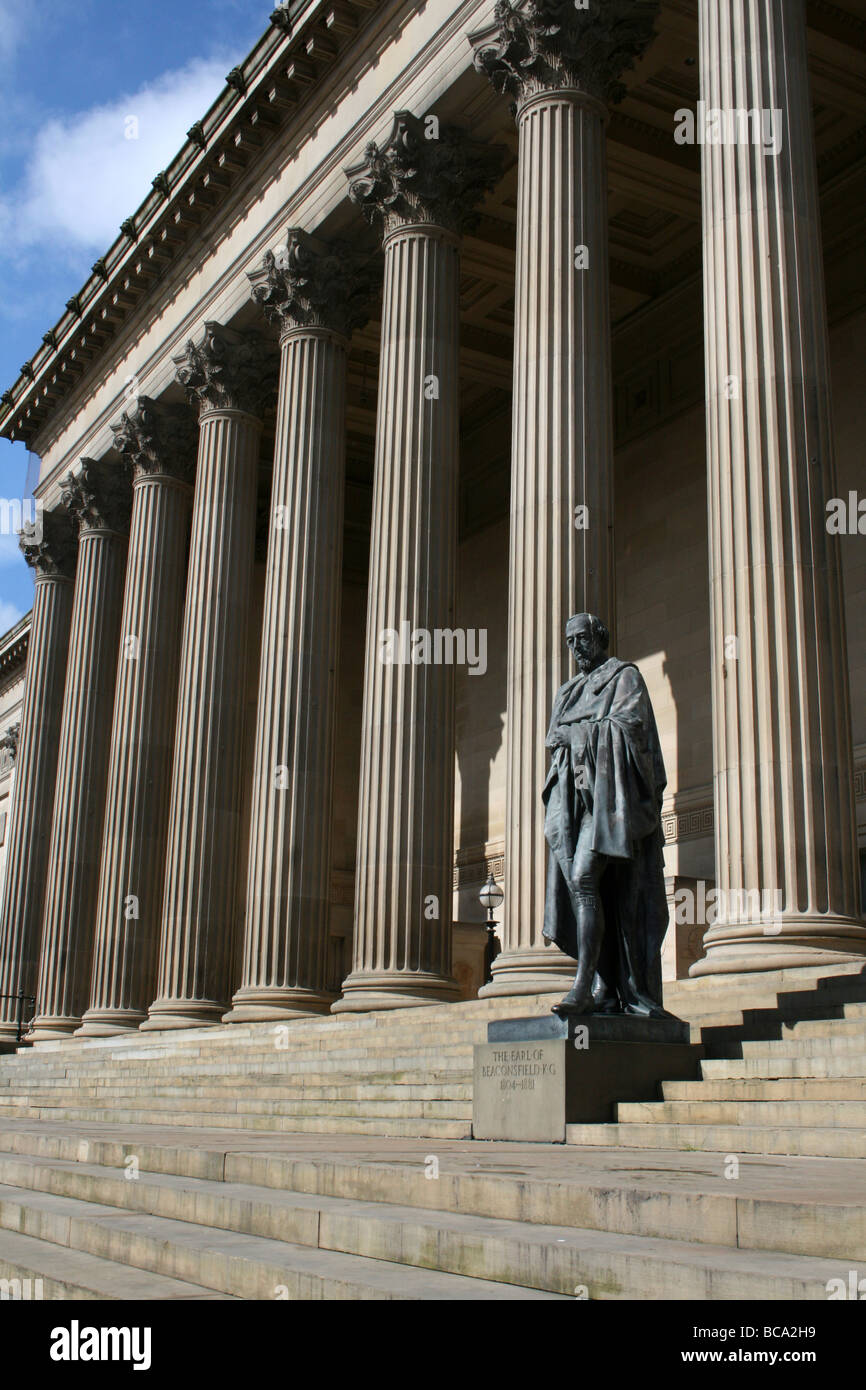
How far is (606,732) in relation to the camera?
10539 millimetres

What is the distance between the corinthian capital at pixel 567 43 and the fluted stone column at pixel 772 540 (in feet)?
10.6

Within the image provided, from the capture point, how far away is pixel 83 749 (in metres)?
33.5

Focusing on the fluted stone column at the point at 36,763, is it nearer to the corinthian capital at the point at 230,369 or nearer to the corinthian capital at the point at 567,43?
the corinthian capital at the point at 230,369

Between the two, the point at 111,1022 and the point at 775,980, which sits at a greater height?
the point at 775,980

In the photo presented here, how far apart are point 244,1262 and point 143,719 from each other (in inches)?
1015

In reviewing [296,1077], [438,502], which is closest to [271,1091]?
[296,1077]

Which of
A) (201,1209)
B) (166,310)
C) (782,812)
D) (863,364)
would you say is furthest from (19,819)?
(201,1209)

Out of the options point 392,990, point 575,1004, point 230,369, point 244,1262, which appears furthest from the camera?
point 230,369

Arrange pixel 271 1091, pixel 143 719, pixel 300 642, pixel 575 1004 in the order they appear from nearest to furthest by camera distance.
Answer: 1. pixel 575 1004
2. pixel 271 1091
3. pixel 300 642
4. pixel 143 719

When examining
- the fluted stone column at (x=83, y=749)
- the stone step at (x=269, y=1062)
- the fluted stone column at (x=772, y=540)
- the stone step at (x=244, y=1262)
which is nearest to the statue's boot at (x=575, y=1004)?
the stone step at (x=244, y=1262)

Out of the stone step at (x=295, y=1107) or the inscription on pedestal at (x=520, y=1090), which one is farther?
the stone step at (x=295, y=1107)

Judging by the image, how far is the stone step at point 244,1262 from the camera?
4.55 meters

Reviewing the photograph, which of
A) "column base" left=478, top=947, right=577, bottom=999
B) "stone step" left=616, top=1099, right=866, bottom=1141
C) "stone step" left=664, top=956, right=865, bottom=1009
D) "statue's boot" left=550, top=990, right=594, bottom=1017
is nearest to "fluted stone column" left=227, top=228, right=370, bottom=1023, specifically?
"column base" left=478, top=947, right=577, bottom=999

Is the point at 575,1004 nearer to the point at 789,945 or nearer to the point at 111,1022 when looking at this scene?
the point at 789,945
